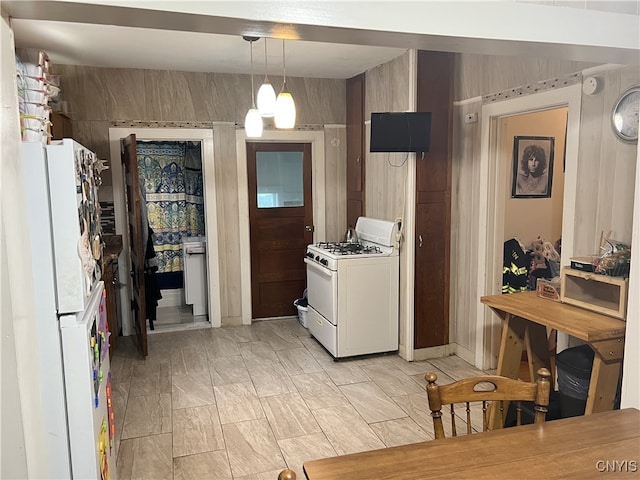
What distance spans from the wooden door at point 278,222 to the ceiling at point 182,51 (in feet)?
2.94

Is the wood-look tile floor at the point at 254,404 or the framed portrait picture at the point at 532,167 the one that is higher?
the framed portrait picture at the point at 532,167

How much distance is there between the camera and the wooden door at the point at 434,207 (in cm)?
388

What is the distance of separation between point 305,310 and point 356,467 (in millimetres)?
3652

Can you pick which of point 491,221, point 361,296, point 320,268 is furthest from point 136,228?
point 491,221

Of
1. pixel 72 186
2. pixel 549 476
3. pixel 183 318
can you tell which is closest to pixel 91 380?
pixel 72 186

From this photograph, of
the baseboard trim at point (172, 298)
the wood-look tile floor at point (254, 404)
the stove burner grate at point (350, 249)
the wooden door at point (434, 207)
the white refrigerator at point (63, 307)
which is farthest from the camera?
the baseboard trim at point (172, 298)

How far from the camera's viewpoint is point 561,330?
2309 mm

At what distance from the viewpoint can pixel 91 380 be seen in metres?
1.71

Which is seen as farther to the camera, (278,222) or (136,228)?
(278,222)

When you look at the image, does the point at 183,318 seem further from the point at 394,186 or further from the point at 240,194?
the point at 394,186

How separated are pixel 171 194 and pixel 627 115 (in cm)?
478

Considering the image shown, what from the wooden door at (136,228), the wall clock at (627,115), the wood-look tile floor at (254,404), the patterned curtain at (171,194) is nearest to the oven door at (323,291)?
the wood-look tile floor at (254,404)

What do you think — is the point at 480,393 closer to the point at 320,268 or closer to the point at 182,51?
the point at 320,268

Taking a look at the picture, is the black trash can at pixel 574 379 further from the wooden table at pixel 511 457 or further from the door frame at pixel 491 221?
the door frame at pixel 491 221
